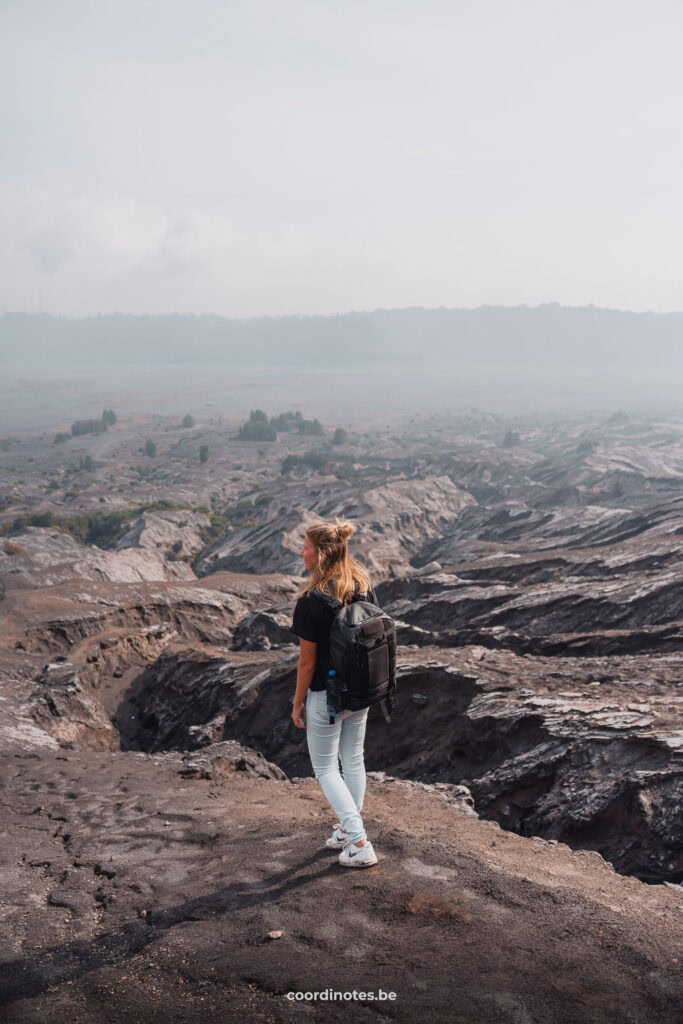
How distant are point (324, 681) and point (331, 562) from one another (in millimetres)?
1118

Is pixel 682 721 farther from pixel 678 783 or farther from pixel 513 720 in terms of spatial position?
pixel 513 720

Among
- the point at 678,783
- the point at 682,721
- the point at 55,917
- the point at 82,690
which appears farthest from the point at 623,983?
the point at 82,690

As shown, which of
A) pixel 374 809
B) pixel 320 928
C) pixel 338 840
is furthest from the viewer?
pixel 374 809

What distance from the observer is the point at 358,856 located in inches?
Answer: 264

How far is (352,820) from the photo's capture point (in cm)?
649

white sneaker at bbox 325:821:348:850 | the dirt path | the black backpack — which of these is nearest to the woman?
the black backpack

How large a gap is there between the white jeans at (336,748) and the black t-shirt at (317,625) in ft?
0.86

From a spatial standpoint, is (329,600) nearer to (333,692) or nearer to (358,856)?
(333,692)

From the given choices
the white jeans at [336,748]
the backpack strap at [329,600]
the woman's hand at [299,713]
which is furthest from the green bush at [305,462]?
the backpack strap at [329,600]

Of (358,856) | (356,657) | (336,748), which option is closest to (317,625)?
(356,657)

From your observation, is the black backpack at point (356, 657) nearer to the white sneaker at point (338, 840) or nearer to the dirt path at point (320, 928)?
the white sneaker at point (338, 840)

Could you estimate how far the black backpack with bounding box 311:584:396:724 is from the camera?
5.97 metres

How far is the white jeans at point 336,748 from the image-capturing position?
6.31 meters

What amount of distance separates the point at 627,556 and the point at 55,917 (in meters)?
30.9
